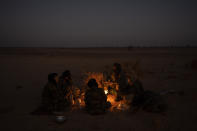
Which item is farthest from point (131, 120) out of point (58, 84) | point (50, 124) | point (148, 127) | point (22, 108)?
point (22, 108)

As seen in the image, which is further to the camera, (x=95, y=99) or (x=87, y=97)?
(x=87, y=97)

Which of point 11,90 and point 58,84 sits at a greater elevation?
point 58,84

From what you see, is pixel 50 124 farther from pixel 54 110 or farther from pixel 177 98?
pixel 177 98

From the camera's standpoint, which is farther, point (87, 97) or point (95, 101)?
point (87, 97)

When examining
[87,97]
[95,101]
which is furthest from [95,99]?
[87,97]

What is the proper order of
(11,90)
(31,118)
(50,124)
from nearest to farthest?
1. (50,124)
2. (31,118)
3. (11,90)

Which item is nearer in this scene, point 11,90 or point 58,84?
point 58,84

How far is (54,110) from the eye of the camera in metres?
4.75

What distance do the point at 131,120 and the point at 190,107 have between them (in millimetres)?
2184

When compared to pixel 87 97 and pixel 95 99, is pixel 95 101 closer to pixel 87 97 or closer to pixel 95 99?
pixel 95 99

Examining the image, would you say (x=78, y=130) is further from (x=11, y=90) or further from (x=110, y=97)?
(x=11, y=90)

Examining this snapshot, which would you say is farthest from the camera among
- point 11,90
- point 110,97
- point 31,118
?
point 11,90

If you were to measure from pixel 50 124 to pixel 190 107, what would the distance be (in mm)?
4280

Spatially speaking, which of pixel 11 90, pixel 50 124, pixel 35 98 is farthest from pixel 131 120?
pixel 11 90
